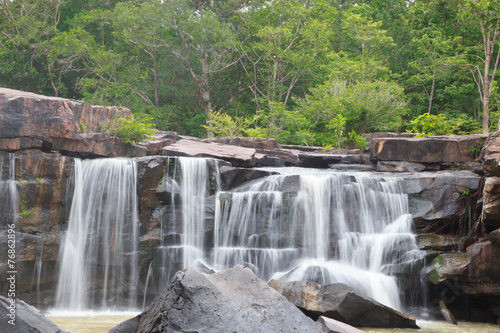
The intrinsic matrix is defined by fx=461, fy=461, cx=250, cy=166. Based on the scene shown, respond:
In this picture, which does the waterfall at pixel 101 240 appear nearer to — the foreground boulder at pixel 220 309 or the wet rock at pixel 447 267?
the foreground boulder at pixel 220 309

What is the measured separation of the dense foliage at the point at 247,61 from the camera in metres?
25.0

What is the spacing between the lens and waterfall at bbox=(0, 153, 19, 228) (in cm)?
1152

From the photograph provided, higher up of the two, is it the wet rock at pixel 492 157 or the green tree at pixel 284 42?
the green tree at pixel 284 42

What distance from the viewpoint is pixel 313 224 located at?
39.3ft

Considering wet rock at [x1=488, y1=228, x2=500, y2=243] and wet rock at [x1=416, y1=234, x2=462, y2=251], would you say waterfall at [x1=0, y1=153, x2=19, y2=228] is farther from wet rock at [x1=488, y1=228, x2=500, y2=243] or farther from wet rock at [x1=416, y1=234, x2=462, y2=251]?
wet rock at [x1=488, y1=228, x2=500, y2=243]

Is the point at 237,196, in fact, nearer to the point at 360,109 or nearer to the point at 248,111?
the point at 360,109

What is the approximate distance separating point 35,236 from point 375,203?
882 cm

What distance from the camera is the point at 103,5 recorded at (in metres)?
32.6

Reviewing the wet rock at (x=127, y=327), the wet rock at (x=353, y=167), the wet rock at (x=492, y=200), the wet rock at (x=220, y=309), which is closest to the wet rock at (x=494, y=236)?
the wet rock at (x=492, y=200)

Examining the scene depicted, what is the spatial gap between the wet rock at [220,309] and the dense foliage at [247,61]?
1781 cm

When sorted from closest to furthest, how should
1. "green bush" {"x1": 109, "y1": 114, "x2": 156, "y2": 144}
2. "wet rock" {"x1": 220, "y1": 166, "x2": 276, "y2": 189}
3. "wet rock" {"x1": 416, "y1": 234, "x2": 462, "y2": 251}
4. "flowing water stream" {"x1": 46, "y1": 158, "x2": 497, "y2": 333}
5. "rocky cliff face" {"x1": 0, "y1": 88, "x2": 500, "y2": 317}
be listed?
"wet rock" {"x1": 416, "y1": 234, "x2": 462, "y2": 251} → "rocky cliff face" {"x1": 0, "y1": 88, "x2": 500, "y2": 317} → "flowing water stream" {"x1": 46, "y1": 158, "x2": 497, "y2": 333} → "wet rock" {"x1": 220, "y1": 166, "x2": 276, "y2": 189} → "green bush" {"x1": 109, "y1": 114, "x2": 156, "y2": 144}

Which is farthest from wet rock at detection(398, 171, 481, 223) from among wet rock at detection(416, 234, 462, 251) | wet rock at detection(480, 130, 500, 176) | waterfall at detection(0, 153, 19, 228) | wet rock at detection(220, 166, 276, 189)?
waterfall at detection(0, 153, 19, 228)

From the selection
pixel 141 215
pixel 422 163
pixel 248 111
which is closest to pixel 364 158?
pixel 422 163

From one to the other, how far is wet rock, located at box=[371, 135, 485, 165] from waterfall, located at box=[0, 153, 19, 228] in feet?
34.8
